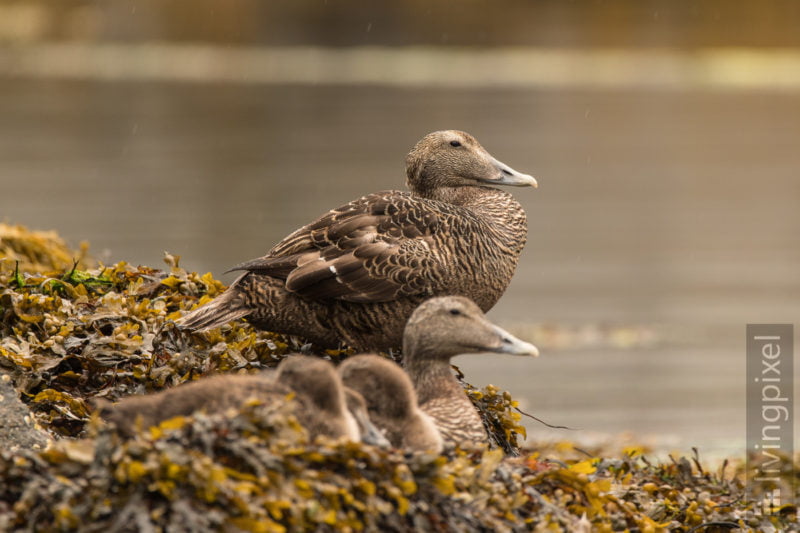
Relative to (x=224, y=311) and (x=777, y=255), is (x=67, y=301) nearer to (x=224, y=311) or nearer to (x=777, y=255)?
(x=224, y=311)

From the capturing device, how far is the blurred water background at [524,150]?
823 cm

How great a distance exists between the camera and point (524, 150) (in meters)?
15.2

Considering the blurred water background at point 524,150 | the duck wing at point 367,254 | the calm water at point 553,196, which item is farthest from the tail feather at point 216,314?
the calm water at point 553,196

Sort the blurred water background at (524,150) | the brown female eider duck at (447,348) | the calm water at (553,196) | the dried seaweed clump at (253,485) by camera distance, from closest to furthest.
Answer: the dried seaweed clump at (253,485) → the brown female eider duck at (447,348) → the calm water at (553,196) → the blurred water background at (524,150)

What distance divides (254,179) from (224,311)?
8960 millimetres

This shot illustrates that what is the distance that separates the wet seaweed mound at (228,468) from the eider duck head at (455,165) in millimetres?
996

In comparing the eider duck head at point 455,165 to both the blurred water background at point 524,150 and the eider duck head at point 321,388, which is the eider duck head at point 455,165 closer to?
the blurred water background at point 524,150

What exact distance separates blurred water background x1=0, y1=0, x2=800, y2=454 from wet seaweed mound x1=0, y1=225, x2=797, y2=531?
149 cm

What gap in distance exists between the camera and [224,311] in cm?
486

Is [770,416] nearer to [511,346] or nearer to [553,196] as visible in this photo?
[511,346]

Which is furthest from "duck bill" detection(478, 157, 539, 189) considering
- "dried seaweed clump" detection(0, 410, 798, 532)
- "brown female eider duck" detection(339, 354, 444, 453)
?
"dried seaweed clump" detection(0, 410, 798, 532)

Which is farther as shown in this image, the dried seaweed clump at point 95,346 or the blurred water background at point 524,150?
the blurred water background at point 524,150

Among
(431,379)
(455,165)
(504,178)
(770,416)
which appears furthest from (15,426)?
(770,416)

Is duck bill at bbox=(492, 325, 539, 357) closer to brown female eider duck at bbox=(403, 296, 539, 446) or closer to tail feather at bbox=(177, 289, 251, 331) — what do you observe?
brown female eider duck at bbox=(403, 296, 539, 446)
